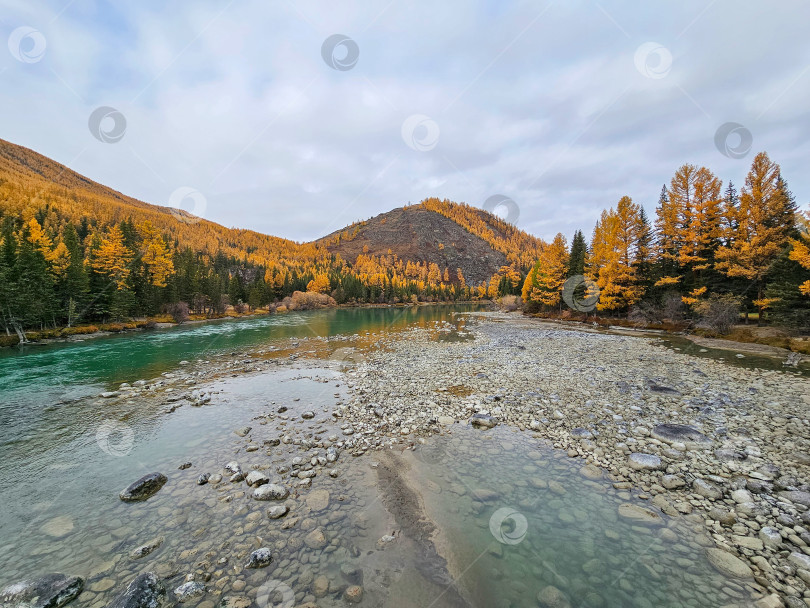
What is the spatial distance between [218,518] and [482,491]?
545 centimetres

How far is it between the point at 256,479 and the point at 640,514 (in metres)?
8.09

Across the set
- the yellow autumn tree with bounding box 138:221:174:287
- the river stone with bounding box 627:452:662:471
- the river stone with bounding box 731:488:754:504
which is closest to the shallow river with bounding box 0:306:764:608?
the river stone with bounding box 627:452:662:471

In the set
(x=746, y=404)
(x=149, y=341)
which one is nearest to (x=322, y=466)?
(x=746, y=404)

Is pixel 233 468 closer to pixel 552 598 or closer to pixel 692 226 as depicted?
pixel 552 598

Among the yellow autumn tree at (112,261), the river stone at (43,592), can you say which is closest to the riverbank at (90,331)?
the yellow autumn tree at (112,261)

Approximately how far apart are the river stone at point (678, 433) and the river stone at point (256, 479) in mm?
10397

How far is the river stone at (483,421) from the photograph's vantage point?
9.88 meters

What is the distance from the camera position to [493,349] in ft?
76.6

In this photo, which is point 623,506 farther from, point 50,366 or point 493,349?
point 50,366

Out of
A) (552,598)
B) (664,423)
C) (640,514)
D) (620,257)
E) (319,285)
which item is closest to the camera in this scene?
(552,598)

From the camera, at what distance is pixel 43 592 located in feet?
14.2

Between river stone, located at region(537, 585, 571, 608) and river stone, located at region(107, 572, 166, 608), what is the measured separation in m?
5.27

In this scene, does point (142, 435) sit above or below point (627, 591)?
below

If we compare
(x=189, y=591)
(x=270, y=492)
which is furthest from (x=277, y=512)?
(x=189, y=591)
